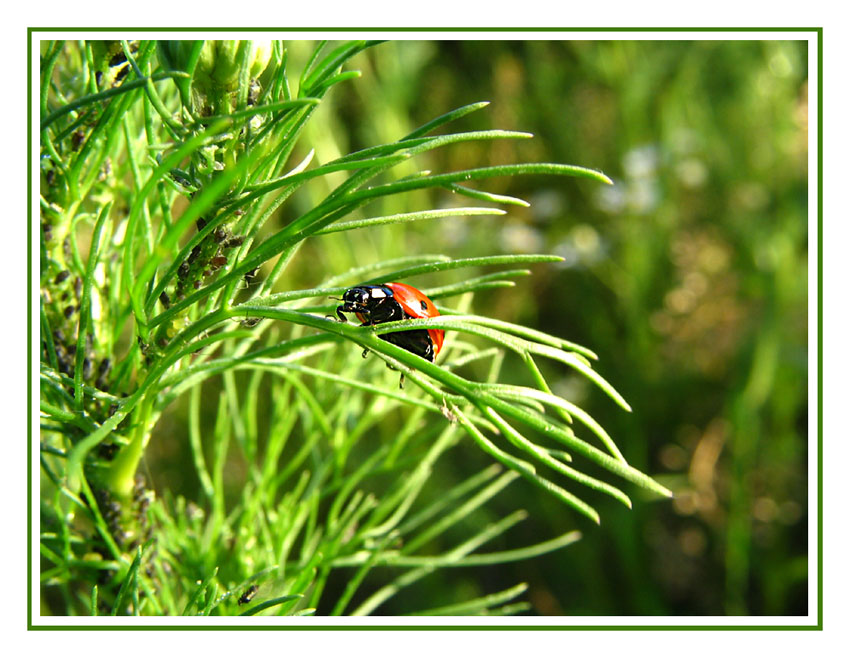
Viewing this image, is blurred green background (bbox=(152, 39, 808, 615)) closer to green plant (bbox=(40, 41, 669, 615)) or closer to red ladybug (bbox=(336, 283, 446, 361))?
green plant (bbox=(40, 41, 669, 615))

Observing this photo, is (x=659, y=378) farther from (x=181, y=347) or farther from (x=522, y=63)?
(x=181, y=347)

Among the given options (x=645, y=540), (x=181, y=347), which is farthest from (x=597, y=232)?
(x=181, y=347)

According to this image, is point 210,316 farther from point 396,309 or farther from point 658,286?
point 658,286

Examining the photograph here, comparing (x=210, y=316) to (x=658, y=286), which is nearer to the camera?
(x=210, y=316)
